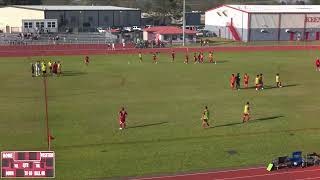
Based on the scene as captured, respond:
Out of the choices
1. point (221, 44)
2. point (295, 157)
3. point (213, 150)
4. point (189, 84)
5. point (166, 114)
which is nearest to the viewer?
point (295, 157)

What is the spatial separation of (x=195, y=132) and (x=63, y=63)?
30.2 meters

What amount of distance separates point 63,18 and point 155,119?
219ft

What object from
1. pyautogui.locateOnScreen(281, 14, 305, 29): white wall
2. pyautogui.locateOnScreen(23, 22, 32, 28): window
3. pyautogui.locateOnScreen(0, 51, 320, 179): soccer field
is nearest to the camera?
pyautogui.locateOnScreen(0, 51, 320, 179): soccer field

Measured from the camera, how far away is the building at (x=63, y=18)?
8731 centimetres

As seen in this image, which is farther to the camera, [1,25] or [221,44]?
[1,25]

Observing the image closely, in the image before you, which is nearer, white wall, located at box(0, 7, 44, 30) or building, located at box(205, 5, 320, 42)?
building, located at box(205, 5, 320, 42)

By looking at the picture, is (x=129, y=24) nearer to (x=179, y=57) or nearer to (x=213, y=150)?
(x=179, y=57)

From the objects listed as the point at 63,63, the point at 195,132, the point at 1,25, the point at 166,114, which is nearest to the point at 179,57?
the point at 63,63

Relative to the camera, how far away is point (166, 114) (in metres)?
29.3

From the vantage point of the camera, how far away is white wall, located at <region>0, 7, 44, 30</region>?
89.1 metres

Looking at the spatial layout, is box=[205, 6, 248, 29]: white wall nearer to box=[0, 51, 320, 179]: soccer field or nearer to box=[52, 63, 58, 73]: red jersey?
box=[0, 51, 320, 179]: soccer field
